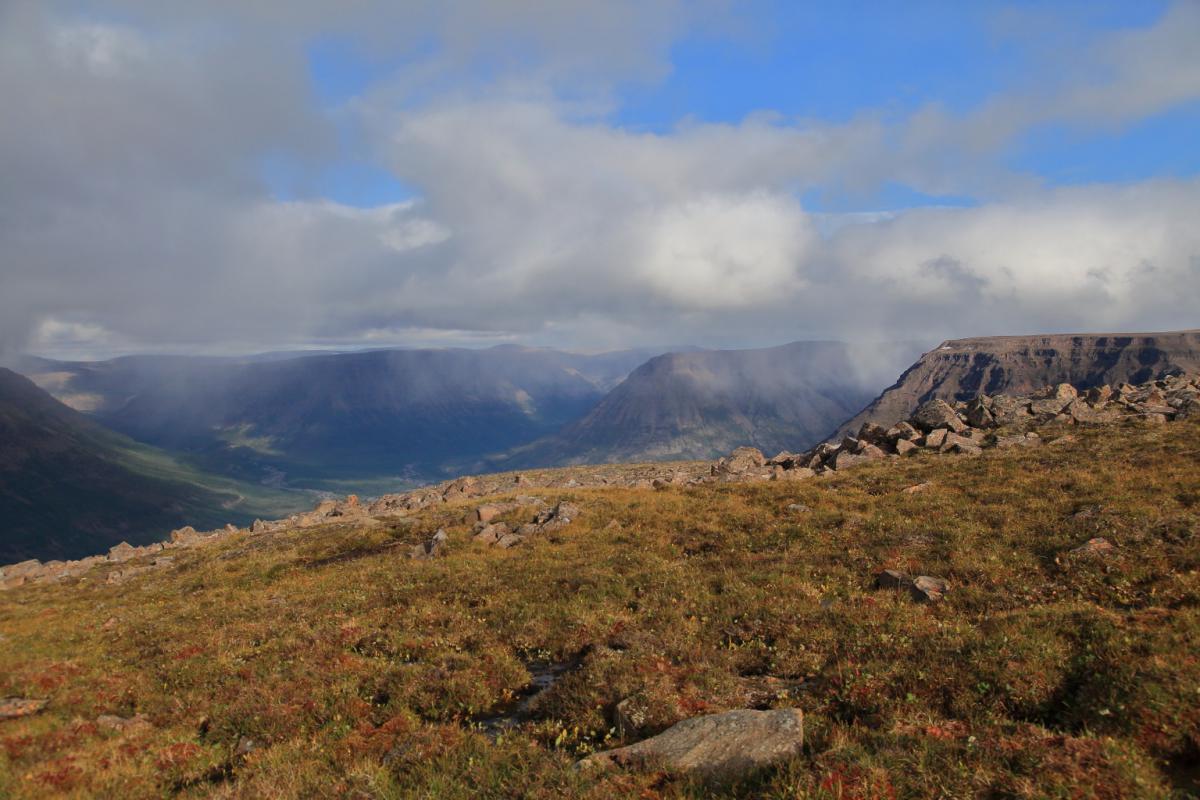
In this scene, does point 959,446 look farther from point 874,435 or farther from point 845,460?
point 874,435

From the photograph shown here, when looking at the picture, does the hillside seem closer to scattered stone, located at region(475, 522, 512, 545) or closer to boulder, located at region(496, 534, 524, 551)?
scattered stone, located at region(475, 522, 512, 545)

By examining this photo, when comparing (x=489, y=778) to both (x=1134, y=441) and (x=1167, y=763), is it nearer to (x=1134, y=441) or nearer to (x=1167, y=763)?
(x=1167, y=763)

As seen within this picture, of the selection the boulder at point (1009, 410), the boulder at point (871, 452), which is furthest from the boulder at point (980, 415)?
the boulder at point (871, 452)

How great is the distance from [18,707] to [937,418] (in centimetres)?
5733

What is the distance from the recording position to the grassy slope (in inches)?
393

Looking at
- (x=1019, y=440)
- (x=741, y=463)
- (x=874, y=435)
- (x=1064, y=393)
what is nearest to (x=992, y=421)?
(x=1019, y=440)

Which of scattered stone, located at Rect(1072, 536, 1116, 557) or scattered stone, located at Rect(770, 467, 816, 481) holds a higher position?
scattered stone, located at Rect(1072, 536, 1116, 557)

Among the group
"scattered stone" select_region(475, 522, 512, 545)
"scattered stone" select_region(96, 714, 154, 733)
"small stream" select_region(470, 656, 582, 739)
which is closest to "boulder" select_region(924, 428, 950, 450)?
"scattered stone" select_region(475, 522, 512, 545)

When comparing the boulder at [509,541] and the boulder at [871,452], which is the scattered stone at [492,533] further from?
the boulder at [871,452]

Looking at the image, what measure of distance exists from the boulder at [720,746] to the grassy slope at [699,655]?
1.34 feet

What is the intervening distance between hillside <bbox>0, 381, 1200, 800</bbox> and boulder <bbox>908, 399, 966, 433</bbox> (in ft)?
49.5

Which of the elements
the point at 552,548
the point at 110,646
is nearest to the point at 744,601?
the point at 552,548

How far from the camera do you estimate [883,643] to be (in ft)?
48.2

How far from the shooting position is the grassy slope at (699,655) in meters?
9.99
